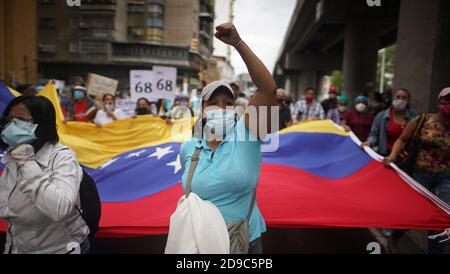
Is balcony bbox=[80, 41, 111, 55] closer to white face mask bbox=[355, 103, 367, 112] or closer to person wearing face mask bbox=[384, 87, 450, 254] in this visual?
person wearing face mask bbox=[384, 87, 450, 254]

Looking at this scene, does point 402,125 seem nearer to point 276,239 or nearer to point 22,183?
point 276,239

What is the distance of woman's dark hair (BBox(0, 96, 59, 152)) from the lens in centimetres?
227

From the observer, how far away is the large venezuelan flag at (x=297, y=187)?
10.3 ft

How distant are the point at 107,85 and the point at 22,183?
7470mm

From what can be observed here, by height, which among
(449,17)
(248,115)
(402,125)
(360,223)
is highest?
(449,17)

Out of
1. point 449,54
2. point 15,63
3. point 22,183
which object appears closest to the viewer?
point 22,183

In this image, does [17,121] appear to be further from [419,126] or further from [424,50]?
[424,50]

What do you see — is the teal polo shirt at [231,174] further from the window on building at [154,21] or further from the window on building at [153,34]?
the window on building at [153,34]

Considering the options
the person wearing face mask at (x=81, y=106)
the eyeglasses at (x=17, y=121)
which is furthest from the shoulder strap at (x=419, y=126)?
the person wearing face mask at (x=81, y=106)

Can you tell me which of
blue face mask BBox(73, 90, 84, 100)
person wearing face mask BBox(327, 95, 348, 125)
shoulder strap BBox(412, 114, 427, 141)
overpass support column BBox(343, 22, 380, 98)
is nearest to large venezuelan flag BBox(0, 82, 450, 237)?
shoulder strap BBox(412, 114, 427, 141)

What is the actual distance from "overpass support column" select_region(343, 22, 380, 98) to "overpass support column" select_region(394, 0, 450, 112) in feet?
36.4

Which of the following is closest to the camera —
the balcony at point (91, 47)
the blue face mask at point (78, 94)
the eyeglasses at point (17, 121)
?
the eyeglasses at point (17, 121)

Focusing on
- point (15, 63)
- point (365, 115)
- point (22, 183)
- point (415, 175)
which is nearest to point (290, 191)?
point (415, 175)

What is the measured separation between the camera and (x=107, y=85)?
9.22m
